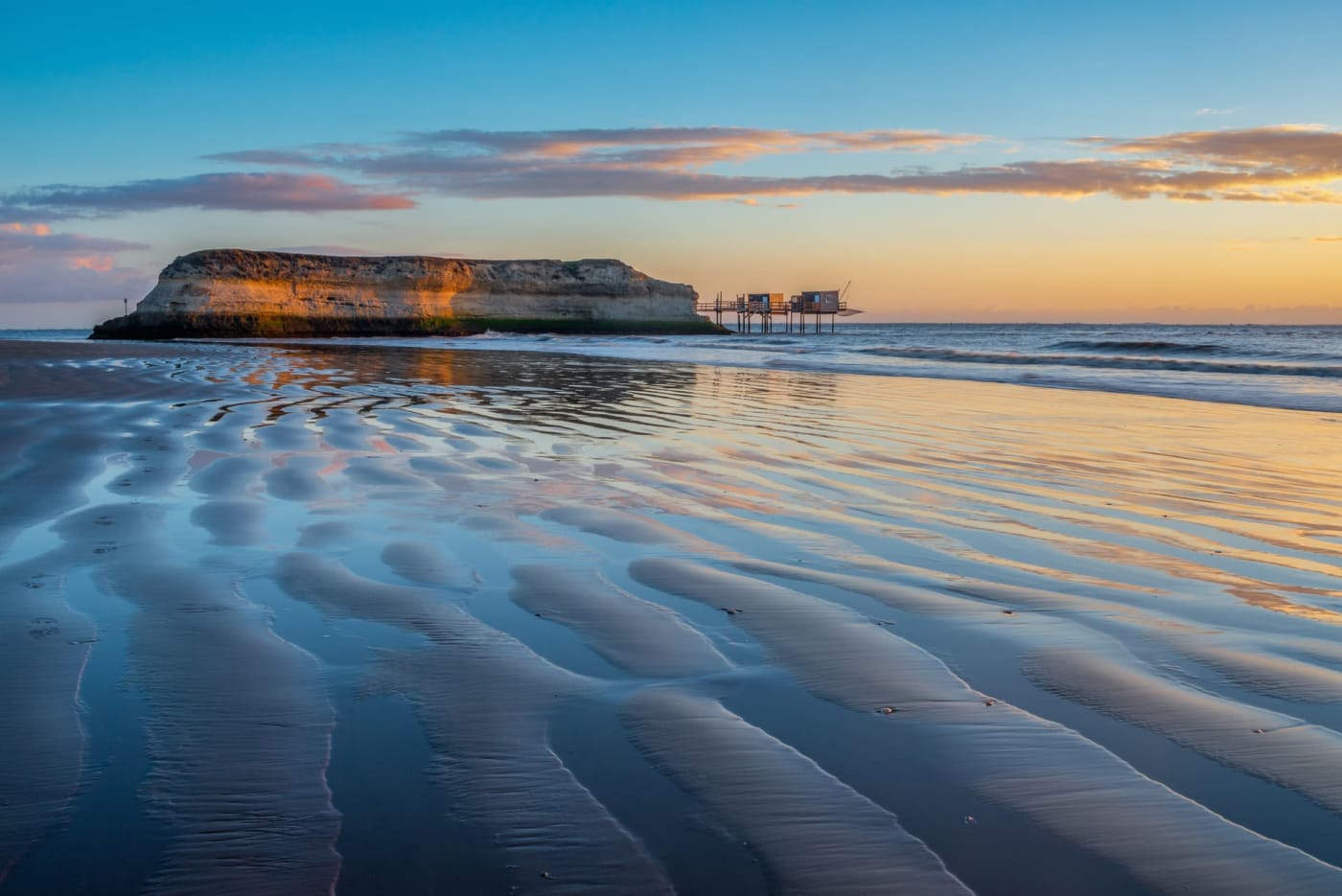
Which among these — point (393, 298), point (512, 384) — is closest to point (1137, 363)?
point (512, 384)

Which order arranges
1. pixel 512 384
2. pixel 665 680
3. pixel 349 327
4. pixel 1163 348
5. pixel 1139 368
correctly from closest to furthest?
pixel 665 680 → pixel 512 384 → pixel 1139 368 → pixel 1163 348 → pixel 349 327

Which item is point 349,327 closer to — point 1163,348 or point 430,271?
point 430,271

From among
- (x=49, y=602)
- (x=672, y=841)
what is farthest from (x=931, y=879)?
(x=49, y=602)

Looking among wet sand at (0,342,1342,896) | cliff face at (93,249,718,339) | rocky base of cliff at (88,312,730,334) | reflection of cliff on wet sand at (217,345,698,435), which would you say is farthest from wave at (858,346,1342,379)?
cliff face at (93,249,718,339)

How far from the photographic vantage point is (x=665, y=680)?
2416 mm

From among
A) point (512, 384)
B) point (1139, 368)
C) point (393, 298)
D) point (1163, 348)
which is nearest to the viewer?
point (512, 384)

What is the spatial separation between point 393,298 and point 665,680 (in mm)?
64588

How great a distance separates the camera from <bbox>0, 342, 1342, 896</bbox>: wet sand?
1.62 m

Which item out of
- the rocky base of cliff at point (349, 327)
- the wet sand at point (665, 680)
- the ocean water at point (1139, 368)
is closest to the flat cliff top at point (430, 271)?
the rocky base of cliff at point (349, 327)

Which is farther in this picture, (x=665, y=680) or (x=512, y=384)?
(x=512, y=384)

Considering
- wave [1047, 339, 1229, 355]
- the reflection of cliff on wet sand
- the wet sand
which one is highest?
wave [1047, 339, 1229, 355]

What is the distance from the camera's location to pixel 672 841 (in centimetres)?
165

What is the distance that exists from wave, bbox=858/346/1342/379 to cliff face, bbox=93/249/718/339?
43925 mm

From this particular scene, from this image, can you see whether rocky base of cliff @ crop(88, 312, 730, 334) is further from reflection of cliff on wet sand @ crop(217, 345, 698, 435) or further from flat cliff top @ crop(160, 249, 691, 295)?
reflection of cliff on wet sand @ crop(217, 345, 698, 435)
